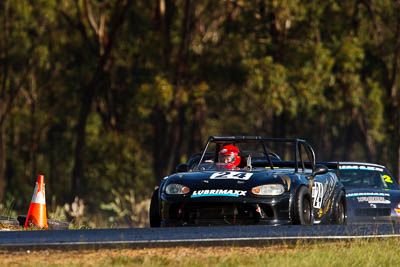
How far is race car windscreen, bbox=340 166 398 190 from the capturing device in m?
17.1

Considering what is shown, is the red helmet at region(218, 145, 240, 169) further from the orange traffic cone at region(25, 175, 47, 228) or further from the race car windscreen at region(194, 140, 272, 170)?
the orange traffic cone at region(25, 175, 47, 228)

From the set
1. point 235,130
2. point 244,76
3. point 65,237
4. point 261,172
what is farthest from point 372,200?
point 235,130

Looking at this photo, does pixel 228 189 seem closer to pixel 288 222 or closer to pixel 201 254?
pixel 288 222

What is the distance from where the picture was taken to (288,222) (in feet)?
38.8

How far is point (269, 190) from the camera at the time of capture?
11.9m

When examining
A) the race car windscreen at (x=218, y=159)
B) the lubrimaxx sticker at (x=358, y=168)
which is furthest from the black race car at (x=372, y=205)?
the race car windscreen at (x=218, y=159)

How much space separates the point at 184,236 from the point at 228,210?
176 centimetres

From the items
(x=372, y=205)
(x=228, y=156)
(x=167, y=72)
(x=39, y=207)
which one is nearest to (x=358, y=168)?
(x=372, y=205)

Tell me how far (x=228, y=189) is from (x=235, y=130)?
3785 cm

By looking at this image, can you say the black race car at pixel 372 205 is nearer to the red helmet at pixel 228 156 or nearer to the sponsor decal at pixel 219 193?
the red helmet at pixel 228 156

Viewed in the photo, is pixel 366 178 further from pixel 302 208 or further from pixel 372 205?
pixel 302 208

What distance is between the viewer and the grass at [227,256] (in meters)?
8.66

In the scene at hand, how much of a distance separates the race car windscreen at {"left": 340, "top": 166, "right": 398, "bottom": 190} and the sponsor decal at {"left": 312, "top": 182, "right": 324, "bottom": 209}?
3.85m

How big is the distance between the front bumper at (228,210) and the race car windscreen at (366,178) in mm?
5535
